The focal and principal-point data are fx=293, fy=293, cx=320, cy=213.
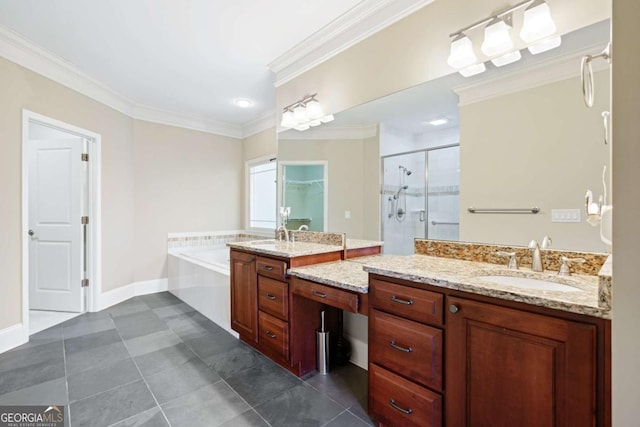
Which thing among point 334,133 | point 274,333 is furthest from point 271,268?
point 334,133

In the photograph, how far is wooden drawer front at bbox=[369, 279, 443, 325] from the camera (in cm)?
127

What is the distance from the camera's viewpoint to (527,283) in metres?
1.37

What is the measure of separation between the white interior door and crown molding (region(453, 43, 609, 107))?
387cm

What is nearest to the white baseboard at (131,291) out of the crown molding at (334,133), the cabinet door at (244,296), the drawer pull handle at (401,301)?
the cabinet door at (244,296)

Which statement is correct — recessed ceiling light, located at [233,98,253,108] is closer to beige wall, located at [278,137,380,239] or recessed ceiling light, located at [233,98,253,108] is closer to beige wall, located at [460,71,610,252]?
beige wall, located at [278,137,380,239]

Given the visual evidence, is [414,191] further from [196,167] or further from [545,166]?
[196,167]

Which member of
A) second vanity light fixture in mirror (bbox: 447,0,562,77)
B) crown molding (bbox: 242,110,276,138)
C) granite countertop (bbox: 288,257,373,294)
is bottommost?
granite countertop (bbox: 288,257,373,294)

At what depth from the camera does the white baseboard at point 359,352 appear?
2172 millimetres

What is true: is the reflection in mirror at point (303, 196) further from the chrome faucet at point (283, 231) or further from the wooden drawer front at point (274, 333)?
the wooden drawer front at point (274, 333)

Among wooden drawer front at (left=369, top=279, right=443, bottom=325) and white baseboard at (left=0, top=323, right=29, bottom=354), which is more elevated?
wooden drawer front at (left=369, top=279, right=443, bottom=325)

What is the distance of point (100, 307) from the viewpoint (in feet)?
11.1

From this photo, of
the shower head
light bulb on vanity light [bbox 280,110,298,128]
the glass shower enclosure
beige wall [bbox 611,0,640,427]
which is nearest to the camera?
beige wall [bbox 611,0,640,427]

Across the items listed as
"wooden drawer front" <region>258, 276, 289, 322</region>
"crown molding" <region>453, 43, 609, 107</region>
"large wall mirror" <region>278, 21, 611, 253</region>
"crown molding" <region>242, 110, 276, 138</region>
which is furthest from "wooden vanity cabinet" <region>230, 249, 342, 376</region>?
"crown molding" <region>242, 110, 276, 138</region>

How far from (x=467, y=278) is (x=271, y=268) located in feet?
4.31
